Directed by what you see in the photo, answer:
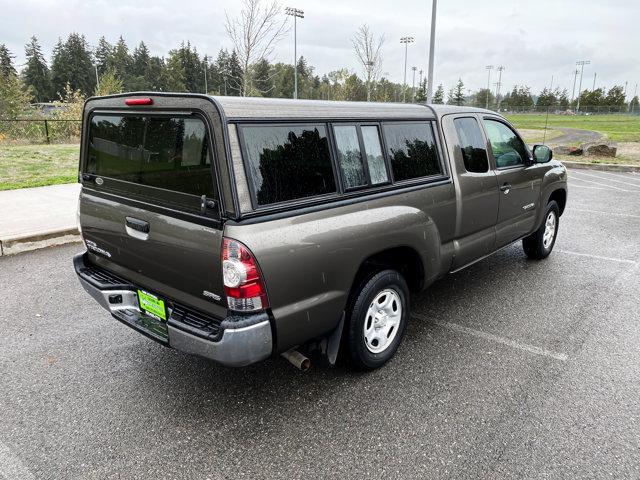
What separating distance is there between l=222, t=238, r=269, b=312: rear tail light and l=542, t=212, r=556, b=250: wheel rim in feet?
14.8

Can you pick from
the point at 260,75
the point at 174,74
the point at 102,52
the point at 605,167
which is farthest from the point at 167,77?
the point at 605,167

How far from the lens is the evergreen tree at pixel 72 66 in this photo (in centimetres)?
8362

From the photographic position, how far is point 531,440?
2666 millimetres

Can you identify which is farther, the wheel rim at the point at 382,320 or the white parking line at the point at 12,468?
the wheel rim at the point at 382,320

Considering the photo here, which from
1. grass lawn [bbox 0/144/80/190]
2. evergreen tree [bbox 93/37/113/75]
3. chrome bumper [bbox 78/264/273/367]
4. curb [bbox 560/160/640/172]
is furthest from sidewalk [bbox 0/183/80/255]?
evergreen tree [bbox 93/37/113/75]

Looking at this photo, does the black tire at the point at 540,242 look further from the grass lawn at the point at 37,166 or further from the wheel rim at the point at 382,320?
the grass lawn at the point at 37,166

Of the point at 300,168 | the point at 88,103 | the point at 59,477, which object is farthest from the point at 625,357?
the point at 88,103

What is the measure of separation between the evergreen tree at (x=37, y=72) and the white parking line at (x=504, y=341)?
93388 millimetres

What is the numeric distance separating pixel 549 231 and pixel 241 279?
191 inches

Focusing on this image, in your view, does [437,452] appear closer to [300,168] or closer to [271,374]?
[271,374]

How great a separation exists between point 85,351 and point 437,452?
106 inches

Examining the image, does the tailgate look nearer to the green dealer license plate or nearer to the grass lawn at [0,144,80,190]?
the green dealer license plate

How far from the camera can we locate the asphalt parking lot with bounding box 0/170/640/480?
2.50 m

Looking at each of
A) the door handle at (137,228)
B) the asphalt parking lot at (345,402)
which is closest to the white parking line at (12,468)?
the asphalt parking lot at (345,402)
